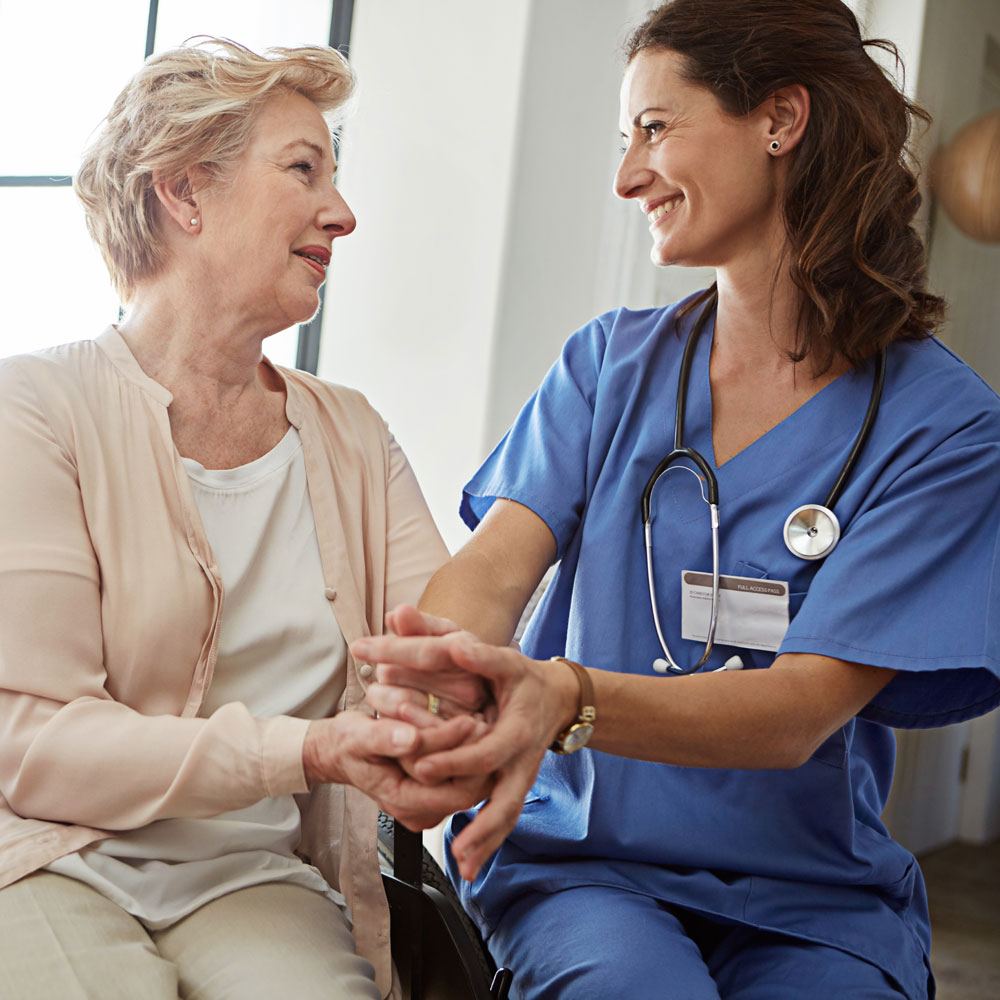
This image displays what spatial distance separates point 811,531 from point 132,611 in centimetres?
76

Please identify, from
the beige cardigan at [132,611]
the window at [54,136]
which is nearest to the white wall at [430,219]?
the window at [54,136]

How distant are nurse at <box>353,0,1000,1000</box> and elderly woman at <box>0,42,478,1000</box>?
14 centimetres

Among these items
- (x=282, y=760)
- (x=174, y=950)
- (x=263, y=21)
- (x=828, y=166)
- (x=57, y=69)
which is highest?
(x=263, y=21)

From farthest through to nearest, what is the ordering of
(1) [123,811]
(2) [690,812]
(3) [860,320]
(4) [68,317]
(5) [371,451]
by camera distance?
(4) [68,317]
(5) [371,451]
(3) [860,320]
(2) [690,812]
(1) [123,811]

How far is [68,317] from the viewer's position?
2.38 meters

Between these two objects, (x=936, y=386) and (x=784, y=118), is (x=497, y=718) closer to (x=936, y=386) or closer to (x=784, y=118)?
(x=936, y=386)

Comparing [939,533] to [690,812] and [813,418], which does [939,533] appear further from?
[690,812]

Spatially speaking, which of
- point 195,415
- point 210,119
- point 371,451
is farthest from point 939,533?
point 210,119

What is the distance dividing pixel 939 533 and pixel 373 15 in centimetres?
184

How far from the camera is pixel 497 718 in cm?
105

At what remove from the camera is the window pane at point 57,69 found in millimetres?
2285

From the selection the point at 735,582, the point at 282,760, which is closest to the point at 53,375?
the point at 282,760

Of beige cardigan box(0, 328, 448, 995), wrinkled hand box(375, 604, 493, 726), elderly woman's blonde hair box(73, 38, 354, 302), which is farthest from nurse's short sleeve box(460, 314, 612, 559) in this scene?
elderly woman's blonde hair box(73, 38, 354, 302)

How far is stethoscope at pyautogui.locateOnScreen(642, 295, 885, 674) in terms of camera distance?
1.26 m
